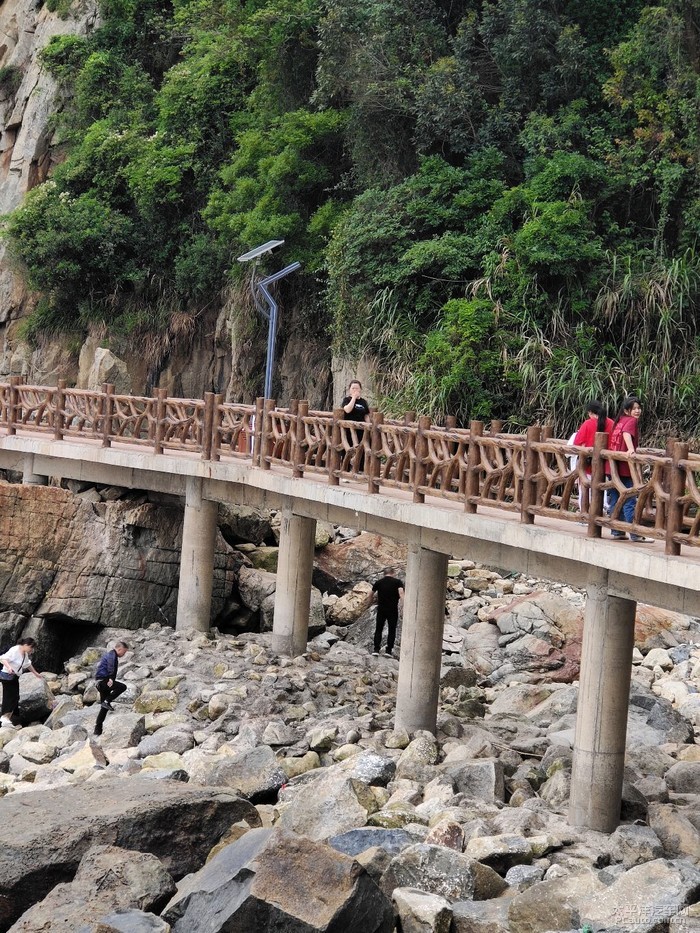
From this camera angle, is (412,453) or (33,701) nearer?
(412,453)

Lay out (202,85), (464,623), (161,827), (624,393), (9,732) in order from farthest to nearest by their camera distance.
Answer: (202,85)
(624,393)
(464,623)
(9,732)
(161,827)

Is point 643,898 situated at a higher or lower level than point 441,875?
higher

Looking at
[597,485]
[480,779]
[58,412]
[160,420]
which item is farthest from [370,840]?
[58,412]

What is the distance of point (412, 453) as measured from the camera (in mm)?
13430

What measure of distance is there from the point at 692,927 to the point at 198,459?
12034 millimetres

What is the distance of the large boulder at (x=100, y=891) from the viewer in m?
8.25

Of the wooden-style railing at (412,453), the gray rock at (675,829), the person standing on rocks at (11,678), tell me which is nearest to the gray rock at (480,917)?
the gray rock at (675,829)

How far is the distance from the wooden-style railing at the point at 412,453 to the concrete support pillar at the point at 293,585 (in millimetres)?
1085

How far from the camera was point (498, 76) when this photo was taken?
25.0 meters

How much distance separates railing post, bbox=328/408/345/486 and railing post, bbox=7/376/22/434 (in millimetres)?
8879

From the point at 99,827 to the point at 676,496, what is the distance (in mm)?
5461

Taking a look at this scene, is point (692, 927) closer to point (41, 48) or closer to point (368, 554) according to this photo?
point (368, 554)

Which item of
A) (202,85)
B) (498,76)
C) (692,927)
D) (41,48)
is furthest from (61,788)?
(41,48)

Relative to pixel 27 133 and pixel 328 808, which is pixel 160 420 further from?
pixel 27 133
